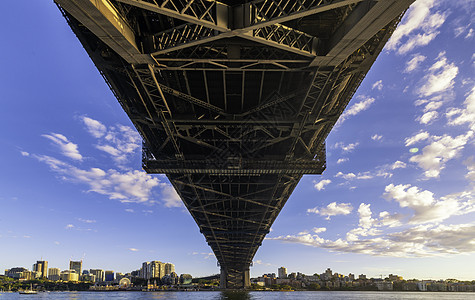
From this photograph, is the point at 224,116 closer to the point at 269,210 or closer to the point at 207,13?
the point at 207,13

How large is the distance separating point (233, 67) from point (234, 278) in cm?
11407

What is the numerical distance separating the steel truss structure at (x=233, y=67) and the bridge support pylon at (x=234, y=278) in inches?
3857

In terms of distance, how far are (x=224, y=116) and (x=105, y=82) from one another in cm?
754

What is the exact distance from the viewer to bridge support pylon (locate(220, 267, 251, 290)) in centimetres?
12000

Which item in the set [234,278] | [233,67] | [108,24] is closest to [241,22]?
[233,67]

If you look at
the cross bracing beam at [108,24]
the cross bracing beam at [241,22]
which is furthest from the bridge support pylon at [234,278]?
the cross bracing beam at [241,22]

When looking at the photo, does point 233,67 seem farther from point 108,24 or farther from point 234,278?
point 234,278

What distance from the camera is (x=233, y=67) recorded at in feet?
60.6

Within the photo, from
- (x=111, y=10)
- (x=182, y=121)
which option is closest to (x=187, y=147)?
(x=182, y=121)

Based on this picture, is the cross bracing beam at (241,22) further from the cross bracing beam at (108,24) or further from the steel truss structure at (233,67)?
the cross bracing beam at (108,24)

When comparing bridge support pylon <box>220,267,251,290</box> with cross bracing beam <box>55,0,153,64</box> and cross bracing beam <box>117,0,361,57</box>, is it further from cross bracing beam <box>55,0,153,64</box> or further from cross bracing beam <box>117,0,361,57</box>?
cross bracing beam <box>117,0,361,57</box>

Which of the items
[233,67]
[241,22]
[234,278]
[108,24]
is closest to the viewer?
[108,24]

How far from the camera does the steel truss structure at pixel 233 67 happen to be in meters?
13.7

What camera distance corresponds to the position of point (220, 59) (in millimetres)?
17578
